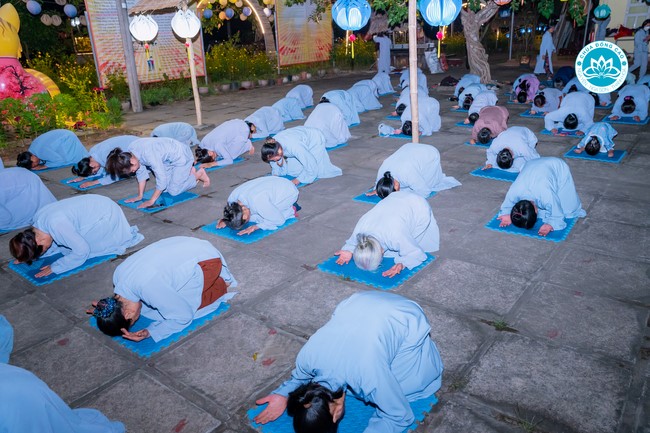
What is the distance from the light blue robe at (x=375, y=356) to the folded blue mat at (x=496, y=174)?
478cm

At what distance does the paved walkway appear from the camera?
10.3 feet

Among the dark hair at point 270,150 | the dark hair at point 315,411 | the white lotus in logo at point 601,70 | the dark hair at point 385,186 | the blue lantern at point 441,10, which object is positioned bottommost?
the dark hair at point 315,411

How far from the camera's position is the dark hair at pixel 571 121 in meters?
9.08

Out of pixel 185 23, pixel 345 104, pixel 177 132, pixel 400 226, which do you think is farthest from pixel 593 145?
pixel 185 23

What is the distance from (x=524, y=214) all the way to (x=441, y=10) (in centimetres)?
410

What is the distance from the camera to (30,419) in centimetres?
242

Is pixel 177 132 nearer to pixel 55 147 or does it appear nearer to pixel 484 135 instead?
pixel 55 147

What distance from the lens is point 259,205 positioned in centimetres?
584

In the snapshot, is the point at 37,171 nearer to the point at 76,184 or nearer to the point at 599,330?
the point at 76,184

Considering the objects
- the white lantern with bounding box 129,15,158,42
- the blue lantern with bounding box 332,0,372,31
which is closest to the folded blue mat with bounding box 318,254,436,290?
the blue lantern with bounding box 332,0,372,31

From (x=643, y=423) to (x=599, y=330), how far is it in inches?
37.7

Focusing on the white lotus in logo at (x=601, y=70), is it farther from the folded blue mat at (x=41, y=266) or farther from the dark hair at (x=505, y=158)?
the folded blue mat at (x=41, y=266)

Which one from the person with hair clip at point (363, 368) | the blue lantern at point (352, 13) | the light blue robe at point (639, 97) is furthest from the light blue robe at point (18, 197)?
the light blue robe at point (639, 97)

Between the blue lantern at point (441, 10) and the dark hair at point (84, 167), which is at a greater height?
the blue lantern at point (441, 10)
